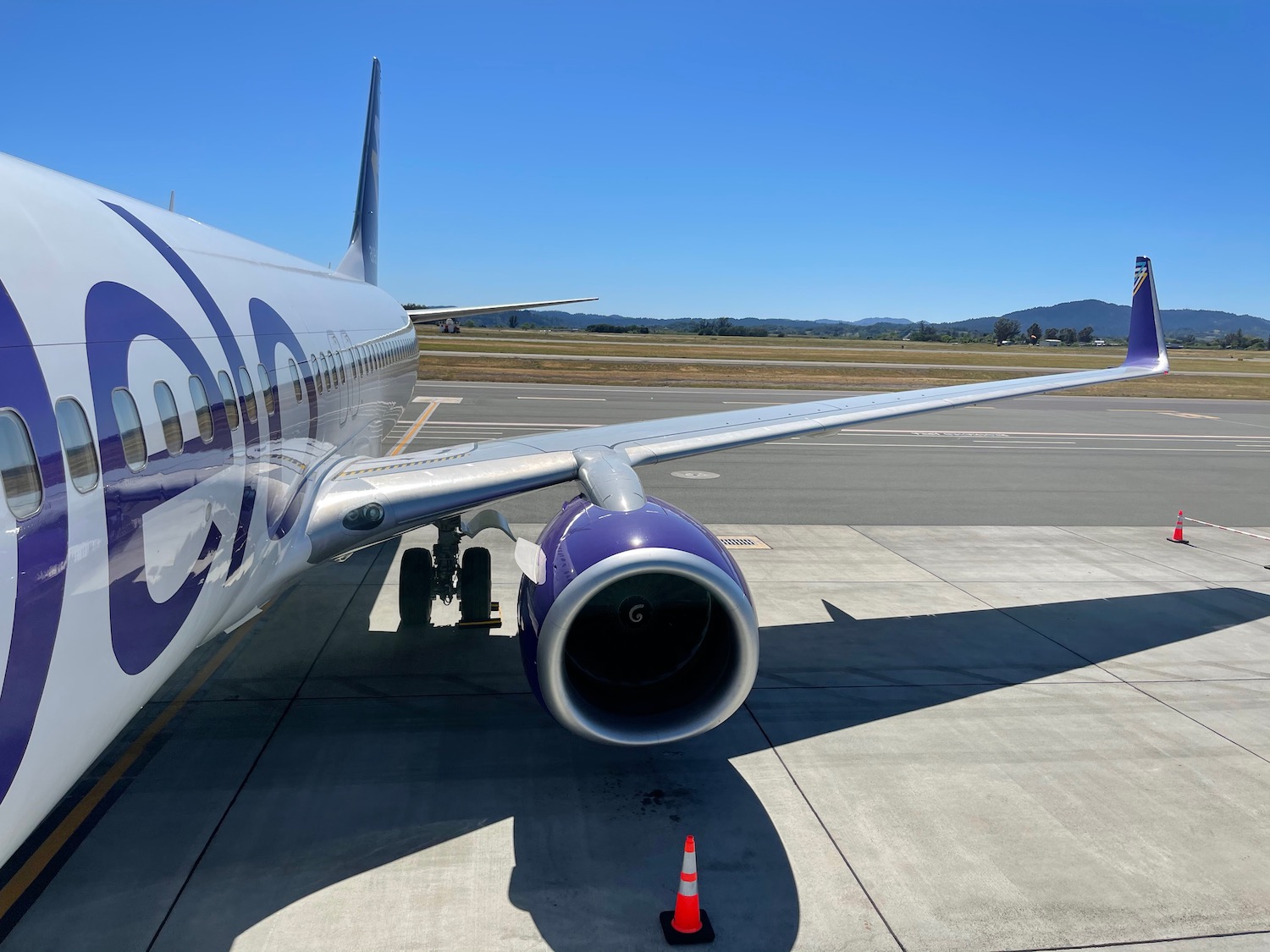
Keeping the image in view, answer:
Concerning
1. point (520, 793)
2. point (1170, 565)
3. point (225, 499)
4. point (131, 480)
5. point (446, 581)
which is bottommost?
point (1170, 565)

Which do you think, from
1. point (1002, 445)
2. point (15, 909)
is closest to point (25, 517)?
point (15, 909)

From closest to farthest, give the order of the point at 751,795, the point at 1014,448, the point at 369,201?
the point at 751,795
the point at 369,201
the point at 1014,448

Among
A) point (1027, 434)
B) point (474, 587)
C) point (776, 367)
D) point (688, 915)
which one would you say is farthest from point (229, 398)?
point (776, 367)

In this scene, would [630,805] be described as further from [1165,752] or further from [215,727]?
[1165,752]

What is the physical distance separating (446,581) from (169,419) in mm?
5754

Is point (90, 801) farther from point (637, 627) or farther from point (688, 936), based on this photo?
point (688, 936)

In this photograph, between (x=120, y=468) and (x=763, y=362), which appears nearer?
(x=120, y=468)

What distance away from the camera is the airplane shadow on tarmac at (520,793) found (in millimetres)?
5531

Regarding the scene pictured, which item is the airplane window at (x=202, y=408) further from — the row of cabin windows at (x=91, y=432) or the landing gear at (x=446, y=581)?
the landing gear at (x=446, y=581)

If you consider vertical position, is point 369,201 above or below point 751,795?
above

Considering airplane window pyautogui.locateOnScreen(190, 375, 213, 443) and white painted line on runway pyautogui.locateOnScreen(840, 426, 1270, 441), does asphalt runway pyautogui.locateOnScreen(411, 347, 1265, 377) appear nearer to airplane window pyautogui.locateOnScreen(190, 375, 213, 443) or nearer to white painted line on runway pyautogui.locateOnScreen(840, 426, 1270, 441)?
white painted line on runway pyautogui.locateOnScreen(840, 426, 1270, 441)

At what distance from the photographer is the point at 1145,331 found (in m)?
12.6

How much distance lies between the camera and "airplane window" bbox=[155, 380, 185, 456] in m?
4.66

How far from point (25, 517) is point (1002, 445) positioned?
27.8 metres
